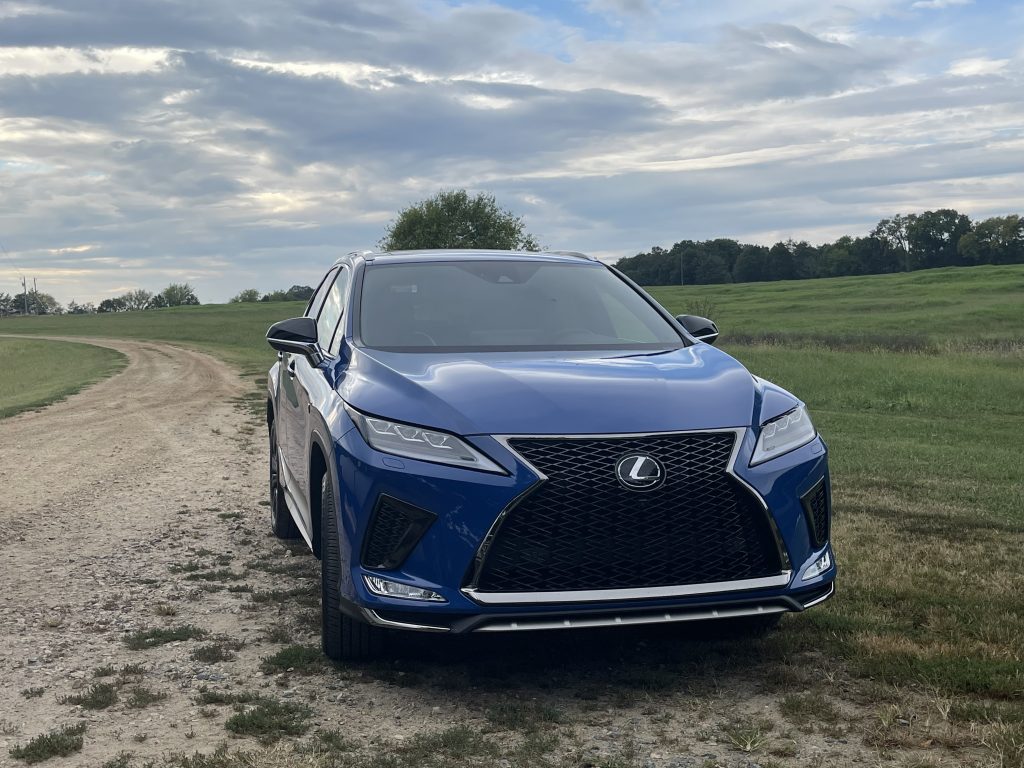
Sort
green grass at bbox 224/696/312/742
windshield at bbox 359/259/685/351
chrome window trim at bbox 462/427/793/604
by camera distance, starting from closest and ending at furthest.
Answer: green grass at bbox 224/696/312/742 < chrome window trim at bbox 462/427/793/604 < windshield at bbox 359/259/685/351

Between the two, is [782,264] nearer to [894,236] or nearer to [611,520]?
[894,236]

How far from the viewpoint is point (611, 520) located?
160 inches

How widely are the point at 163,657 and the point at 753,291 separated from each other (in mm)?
84072

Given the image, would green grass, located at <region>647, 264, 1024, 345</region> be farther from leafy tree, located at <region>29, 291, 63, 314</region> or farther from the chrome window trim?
leafy tree, located at <region>29, 291, 63, 314</region>

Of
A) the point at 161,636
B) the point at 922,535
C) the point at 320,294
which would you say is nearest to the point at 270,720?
the point at 161,636

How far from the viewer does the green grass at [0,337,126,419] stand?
70.1 ft

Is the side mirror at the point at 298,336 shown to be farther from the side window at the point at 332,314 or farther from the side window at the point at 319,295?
the side window at the point at 319,295

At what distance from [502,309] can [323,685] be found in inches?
88.2

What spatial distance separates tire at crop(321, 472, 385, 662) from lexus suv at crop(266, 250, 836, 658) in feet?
0.04

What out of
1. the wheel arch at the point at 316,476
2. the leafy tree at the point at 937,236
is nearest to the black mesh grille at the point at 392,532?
the wheel arch at the point at 316,476

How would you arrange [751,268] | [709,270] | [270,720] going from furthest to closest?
[709,270]
[751,268]
[270,720]

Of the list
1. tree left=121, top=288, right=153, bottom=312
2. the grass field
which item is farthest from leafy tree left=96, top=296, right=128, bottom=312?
the grass field

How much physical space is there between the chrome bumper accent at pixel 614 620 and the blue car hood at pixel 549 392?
2.28 feet

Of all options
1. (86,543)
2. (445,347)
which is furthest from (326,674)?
(86,543)
